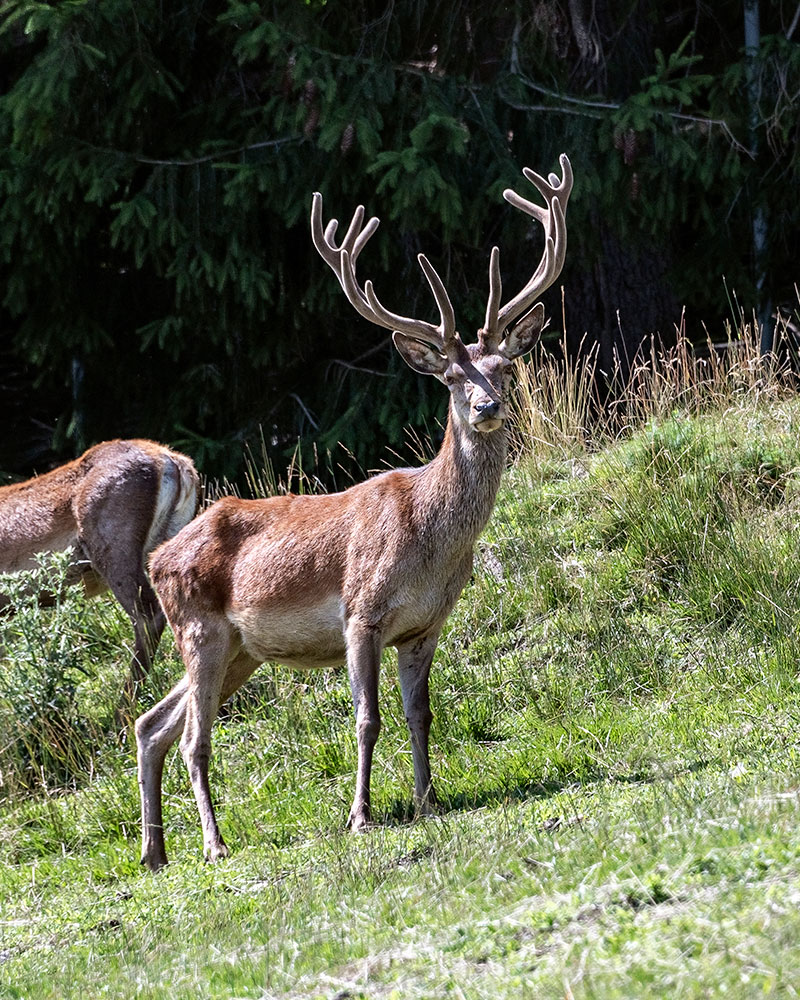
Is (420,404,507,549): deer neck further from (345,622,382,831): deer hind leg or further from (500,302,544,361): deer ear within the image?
(345,622,382,831): deer hind leg

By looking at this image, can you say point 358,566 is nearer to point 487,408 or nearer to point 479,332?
point 487,408

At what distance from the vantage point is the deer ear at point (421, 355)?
22.9 feet

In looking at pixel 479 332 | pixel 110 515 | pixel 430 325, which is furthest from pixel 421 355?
pixel 110 515

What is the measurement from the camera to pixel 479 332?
7027 millimetres

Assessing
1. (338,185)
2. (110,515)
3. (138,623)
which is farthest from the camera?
(338,185)

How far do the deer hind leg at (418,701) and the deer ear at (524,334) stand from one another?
1.39 meters

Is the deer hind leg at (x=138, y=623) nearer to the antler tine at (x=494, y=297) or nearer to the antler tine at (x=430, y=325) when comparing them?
the antler tine at (x=430, y=325)

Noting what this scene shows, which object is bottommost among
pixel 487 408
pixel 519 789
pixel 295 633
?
pixel 519 789

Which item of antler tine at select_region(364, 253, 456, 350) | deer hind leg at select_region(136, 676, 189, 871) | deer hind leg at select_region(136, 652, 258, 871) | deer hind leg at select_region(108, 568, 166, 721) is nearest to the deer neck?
antler tine at select_region(364, 253, 456, 350)

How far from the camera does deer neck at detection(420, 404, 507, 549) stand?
267 inches

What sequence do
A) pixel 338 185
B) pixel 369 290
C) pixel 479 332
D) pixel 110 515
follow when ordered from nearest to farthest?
pixel 479 332
pixel 369 290
pixel 110 515
pixel 338 185

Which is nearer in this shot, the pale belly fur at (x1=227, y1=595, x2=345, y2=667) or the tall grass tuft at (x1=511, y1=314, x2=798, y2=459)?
the pale belly fur at (x1=227, y1=595, x2=345, y2=667)

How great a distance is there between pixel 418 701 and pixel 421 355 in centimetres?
162

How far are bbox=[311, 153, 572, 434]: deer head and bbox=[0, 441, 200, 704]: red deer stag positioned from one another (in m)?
2.86
